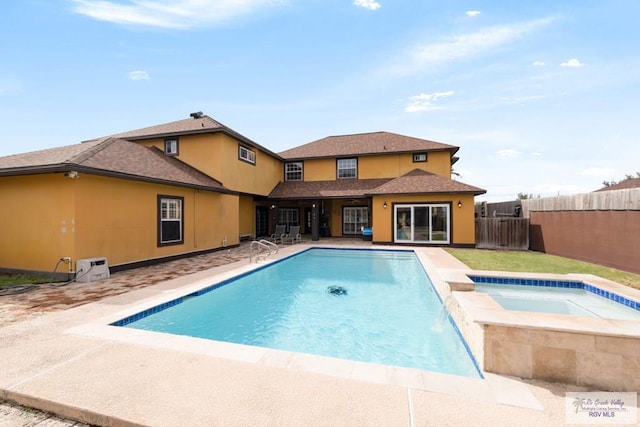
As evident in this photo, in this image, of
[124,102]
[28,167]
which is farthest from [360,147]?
[28,167]

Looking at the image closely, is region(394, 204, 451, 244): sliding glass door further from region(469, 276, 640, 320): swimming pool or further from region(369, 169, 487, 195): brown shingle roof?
region(469, 276, 640, 320): swimming pool

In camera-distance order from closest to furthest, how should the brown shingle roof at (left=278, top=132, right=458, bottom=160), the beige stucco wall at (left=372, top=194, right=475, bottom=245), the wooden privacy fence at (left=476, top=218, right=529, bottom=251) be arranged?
1. the wooden privacy fence at (left=476, top=218, right=529, bottom=251)
2. the beige stucco wall at (left=372, top=194, right=475, bottom=245)
3. the brown shingle roof at (left=278, top=132, right=458, bottom=160)

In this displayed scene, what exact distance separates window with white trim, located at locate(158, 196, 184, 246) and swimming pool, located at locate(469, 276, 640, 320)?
11.0m

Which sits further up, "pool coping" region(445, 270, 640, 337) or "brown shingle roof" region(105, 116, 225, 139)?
"brown shingle roof" region(105, 116, 225, 139)

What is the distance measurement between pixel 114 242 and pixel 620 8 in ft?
56.6

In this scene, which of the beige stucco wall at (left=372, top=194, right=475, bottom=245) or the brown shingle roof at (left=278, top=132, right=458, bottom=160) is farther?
the brown shingle roof at (left=278, top=132, right=458, bottom=160)

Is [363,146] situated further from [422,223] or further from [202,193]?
[202,193]

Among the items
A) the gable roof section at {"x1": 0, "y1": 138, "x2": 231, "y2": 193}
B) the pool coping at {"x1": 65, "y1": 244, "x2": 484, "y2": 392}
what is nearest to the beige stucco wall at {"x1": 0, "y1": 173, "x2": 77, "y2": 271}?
the gable roof section at {"x1": 0, "y1": 138, "x2": 231, "y2": 193}

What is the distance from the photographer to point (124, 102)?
15.6m

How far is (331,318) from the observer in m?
6.17

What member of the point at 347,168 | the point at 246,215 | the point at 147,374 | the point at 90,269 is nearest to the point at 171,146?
the point at 246,215

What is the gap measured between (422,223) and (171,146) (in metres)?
14.3

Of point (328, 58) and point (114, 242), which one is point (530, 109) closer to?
point (328, 58)

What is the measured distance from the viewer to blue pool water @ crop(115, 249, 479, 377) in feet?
15.4
